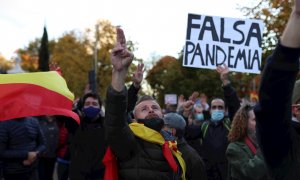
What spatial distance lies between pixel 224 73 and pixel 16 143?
2944 millimetres

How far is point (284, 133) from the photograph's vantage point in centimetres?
183

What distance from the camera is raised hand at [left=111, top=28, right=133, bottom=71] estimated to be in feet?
10.6

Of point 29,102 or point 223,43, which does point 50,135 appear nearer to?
point 223,43

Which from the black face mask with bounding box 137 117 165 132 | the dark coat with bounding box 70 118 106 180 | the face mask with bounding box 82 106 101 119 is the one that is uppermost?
the black face mask with bounding box 137 117 165 132

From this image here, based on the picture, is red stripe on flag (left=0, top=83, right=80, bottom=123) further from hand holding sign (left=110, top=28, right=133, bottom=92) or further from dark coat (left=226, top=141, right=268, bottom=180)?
hand holding sign (left=110, top=28, right=133, bottom=92)

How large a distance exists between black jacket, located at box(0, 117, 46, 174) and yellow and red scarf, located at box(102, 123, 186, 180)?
11.4 ft

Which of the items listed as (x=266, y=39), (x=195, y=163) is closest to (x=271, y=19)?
(x=266, y=39)

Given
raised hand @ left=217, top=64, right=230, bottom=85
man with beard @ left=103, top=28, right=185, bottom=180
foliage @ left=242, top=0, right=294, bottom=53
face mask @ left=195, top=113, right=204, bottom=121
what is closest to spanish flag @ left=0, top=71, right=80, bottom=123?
man with beard @ left=103, top=28, right=185, bottom=180

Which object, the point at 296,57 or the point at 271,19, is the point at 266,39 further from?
the point at 296,57

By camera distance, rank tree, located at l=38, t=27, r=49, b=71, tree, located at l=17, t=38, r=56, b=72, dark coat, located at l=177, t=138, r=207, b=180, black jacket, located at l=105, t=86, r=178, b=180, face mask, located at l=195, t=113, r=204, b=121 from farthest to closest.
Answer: tree, located at l=17, t=38, r=56, b=72 → tree, located at l=38, t=27, r=49, b=71 → face mask, located at l=195, t=113, r=204, b=121 → dark coat, located at l=177, t=138, r=207, b=180 → black jacket, located at l=105, t=86, r=178, b=180

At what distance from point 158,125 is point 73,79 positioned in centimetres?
4653

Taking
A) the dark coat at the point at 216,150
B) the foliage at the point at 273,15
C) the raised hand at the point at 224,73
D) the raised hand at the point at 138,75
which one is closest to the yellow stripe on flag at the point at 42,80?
the raised hand at the point at 138,75

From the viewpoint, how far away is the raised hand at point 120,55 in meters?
3.23

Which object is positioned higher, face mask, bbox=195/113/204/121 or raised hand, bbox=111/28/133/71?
raised hand, bbox=111/28/133/71
